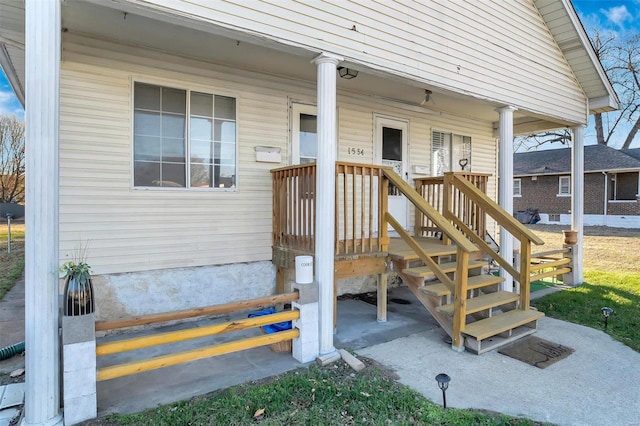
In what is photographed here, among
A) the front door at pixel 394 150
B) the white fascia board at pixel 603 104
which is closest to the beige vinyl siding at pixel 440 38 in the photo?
the white fascia board at pixel 603 104

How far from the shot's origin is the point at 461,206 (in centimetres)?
652

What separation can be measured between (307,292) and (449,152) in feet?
17.7

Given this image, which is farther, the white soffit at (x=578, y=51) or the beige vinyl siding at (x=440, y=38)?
the white soffit at (x=578, y=51)

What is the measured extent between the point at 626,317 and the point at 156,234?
641 centimetres

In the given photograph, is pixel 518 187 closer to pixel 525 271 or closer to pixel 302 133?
pixel 525 271

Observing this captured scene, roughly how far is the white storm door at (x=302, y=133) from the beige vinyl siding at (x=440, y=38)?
1777 millimetres

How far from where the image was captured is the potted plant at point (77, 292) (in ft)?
8.42

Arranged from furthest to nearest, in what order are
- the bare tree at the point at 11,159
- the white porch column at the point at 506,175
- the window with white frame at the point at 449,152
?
the bare tree at the point at 11,159, the window with white frame at the point at 449,152, the white porch column at the point at 506,175

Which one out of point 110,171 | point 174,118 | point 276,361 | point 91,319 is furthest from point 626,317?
point 110,171

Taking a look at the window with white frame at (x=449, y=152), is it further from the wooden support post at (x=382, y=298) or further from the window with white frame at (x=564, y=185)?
the window with white frame at (x=564, y=185)

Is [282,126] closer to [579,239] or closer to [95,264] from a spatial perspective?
[95,264]

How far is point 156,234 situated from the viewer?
461 centimetres

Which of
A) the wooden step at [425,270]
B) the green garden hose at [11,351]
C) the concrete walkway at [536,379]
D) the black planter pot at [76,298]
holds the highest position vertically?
the black planter pot at [76,298]

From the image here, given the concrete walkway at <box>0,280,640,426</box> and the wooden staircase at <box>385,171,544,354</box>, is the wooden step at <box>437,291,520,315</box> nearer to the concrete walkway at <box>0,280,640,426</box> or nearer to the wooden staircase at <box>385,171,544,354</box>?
the wooden staircase at <box>385,171,544,354</box>
